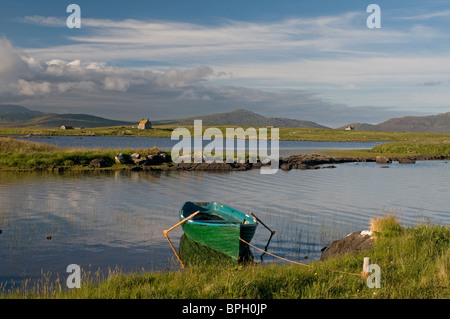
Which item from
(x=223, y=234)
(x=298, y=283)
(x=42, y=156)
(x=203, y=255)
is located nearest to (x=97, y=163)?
(x=42, y=156)

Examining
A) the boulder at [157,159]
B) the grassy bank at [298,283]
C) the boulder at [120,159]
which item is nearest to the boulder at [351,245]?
the grassy bank at [298,283]

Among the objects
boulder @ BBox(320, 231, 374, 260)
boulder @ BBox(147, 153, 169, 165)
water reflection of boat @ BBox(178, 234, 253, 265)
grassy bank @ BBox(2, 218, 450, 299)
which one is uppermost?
boulder @ BBox(147, 153, 169, 165)

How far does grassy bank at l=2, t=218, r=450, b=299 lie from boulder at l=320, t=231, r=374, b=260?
77.3 inches

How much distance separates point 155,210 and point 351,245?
50.0ft

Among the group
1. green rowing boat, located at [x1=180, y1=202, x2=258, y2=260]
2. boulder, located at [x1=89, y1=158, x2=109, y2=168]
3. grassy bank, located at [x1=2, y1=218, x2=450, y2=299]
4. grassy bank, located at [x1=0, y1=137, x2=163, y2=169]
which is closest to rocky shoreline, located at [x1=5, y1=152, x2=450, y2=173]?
boulder, located at [x1=89, y1=158, x2=109, y2=168]

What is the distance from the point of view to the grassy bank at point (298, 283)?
1134 cm

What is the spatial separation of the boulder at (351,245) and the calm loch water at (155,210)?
2.57 feet

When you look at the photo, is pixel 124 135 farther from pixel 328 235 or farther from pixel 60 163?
pixel 328 235

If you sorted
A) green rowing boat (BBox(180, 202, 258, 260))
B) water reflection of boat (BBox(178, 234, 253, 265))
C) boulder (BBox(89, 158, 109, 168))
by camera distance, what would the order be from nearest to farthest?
green rowing boat (BBox(180, 202, 258, 260))
water reflection of boat (BBox(178, 234, 253, 265))
boulder (BBox(89, 158, 109, 168))

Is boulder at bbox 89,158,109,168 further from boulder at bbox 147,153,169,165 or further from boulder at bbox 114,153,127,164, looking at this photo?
boulder at bbox 147,153,169,165

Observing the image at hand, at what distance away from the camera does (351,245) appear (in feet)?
59.9

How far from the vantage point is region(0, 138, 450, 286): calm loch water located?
1897 cm
